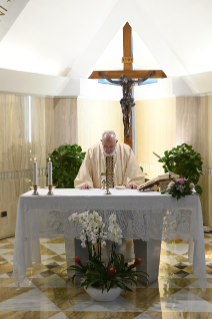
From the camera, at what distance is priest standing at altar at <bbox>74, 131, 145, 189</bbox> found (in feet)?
18.2

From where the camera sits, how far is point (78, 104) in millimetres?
8164

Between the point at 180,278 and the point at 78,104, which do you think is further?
the point at 78,104

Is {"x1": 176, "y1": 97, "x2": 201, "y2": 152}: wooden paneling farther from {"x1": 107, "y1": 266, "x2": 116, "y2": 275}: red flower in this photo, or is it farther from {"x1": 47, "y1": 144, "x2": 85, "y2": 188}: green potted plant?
{"x1": 107, "y1": 266, "x2": 116, "y2": 275}: red flower

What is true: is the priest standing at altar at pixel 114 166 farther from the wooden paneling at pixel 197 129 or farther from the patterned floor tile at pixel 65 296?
the wooden paneling at pixel 197 129

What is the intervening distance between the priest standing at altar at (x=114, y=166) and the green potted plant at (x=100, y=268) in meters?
1.17

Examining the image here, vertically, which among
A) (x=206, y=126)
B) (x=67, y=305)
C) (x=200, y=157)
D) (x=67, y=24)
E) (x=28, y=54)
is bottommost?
(x=67, y=305)

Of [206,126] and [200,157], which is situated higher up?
[206,126]

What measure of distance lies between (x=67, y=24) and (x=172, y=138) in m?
3.26

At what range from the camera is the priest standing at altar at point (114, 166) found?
5551mm

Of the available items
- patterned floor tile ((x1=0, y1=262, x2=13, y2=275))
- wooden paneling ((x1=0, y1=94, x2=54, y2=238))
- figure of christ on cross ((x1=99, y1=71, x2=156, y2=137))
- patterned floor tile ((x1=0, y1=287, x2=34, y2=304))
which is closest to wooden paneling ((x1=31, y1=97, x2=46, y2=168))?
wooden paneling ((x1=0, y1=94, x2=54, y2=238))

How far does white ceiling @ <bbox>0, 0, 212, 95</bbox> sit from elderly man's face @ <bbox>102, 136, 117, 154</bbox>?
98.9 inches

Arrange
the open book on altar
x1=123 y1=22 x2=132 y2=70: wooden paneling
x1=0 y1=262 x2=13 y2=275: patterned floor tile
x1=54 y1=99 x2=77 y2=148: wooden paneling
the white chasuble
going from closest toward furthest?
the open book on altar, x1=0 y1=262 x2=13 y2=275: patterned floor tile, the white chasuble, x1=54 y1=99 x2=77 y2=148: wooden paneling, x1=123 y1=22 x2=132 y2=70: wooden paneling

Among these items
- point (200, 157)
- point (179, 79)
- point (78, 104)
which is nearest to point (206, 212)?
point (200, 157)

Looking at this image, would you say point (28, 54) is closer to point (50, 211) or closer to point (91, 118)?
point (91, 118)
